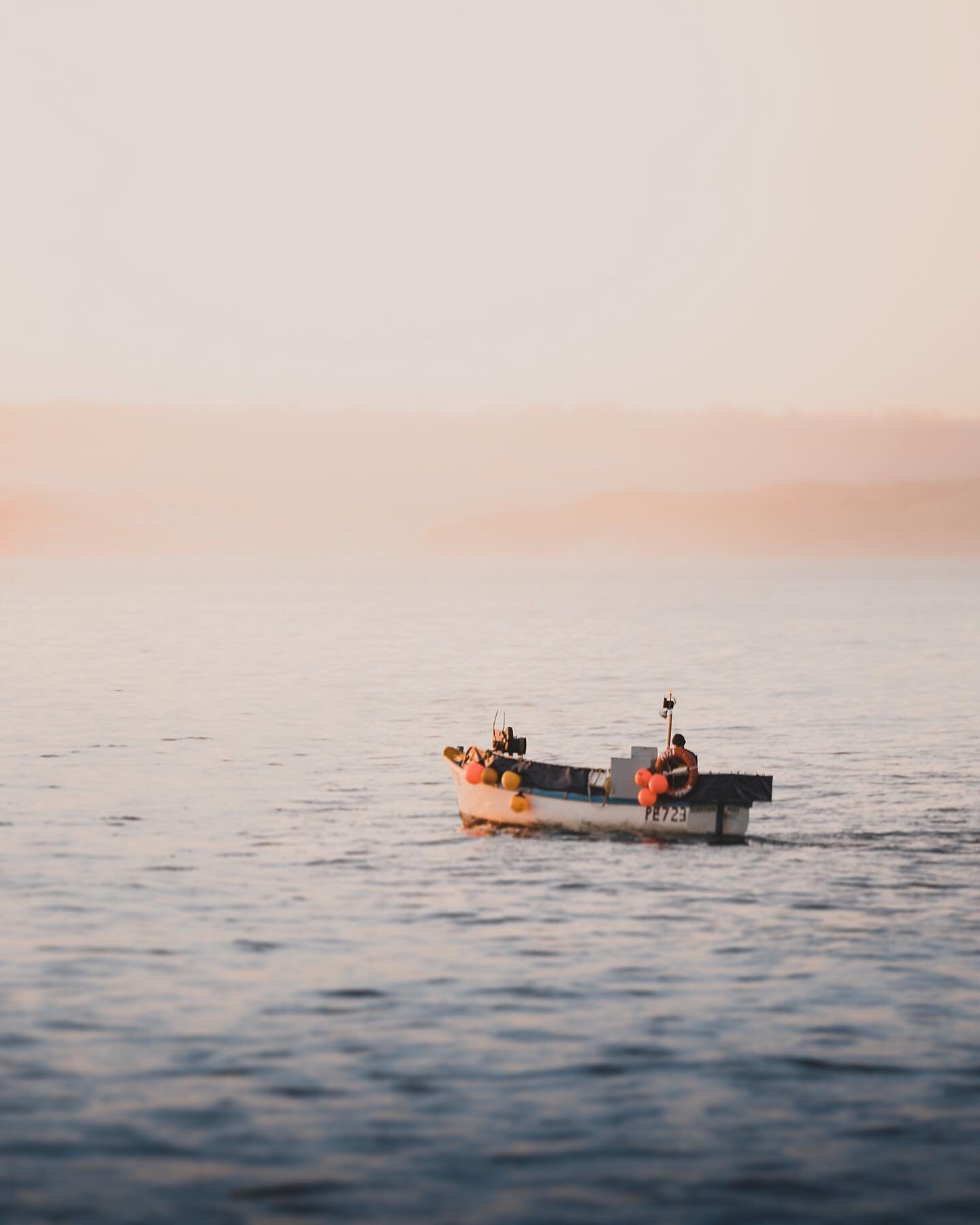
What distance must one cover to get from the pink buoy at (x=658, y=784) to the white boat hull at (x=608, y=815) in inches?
19.9

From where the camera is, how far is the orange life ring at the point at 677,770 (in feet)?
146

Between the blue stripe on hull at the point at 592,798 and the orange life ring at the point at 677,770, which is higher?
the orange life ring at the point at 677,770

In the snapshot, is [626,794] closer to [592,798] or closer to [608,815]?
[608,815]

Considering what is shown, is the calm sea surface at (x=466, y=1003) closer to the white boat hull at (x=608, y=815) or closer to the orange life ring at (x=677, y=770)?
the white boat hull at (x=608, y=815)

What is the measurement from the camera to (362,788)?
59.3m

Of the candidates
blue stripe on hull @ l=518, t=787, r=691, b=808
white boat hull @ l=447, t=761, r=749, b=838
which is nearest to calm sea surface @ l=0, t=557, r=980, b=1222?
white boat hull @ l=447, t=761, r=749, b=838

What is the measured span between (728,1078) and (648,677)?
315 ft

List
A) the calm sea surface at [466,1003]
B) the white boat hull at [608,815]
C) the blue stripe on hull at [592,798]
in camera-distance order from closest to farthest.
A: the calm sea surface at [466,1003] < the blue stripe on hull at [592,798] < the white boat hull at [608,815]

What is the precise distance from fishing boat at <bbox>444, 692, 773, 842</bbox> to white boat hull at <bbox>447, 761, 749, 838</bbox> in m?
0.02

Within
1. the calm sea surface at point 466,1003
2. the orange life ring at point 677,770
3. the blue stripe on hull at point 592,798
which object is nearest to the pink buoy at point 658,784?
the orange life ring at point 677,770

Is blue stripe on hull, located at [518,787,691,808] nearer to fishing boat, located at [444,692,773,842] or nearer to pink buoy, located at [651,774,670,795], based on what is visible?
fishing boat, located at [444,692,773,842]

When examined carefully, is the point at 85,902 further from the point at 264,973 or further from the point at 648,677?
the point at 648,677

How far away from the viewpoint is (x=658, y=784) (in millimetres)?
44312

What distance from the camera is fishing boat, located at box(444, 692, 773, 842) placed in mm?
44500
